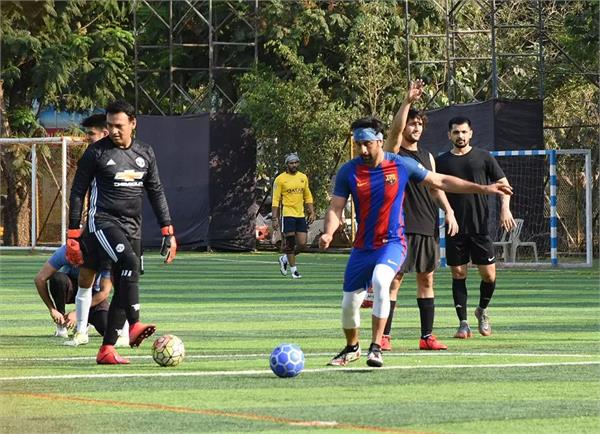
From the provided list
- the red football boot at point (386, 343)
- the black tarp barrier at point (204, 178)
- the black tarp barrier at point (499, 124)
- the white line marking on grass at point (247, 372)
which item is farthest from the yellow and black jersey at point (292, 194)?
the white line marking on grass at point (247, 372)

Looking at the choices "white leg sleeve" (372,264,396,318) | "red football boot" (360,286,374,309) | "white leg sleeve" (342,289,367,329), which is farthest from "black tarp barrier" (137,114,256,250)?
"white leg sleeve" (372,264,396,318)

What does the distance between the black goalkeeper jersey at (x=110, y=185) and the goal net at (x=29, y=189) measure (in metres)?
31.2

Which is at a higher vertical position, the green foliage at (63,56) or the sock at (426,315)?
the green foliage at (63,56)

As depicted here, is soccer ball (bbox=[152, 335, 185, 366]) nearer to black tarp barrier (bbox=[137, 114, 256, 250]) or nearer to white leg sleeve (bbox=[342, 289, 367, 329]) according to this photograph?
white leg sleeve (bbox=[342, 289, 367, 329])

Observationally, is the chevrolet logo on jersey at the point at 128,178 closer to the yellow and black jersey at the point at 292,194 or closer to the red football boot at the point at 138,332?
the red football boot at the point at 138,332

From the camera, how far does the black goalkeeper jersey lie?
13.5 m

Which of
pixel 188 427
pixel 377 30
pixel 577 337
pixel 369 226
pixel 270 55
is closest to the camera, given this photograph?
pixel 188 427

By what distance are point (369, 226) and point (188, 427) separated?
4130 mm

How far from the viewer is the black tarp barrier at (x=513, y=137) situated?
116ft

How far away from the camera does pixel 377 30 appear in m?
44.2

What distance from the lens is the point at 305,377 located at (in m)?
11.8

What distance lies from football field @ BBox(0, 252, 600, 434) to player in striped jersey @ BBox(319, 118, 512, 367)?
427 mm

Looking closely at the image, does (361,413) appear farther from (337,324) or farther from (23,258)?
(23,258)

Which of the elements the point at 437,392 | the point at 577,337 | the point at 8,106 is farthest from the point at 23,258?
the point at 437,392
